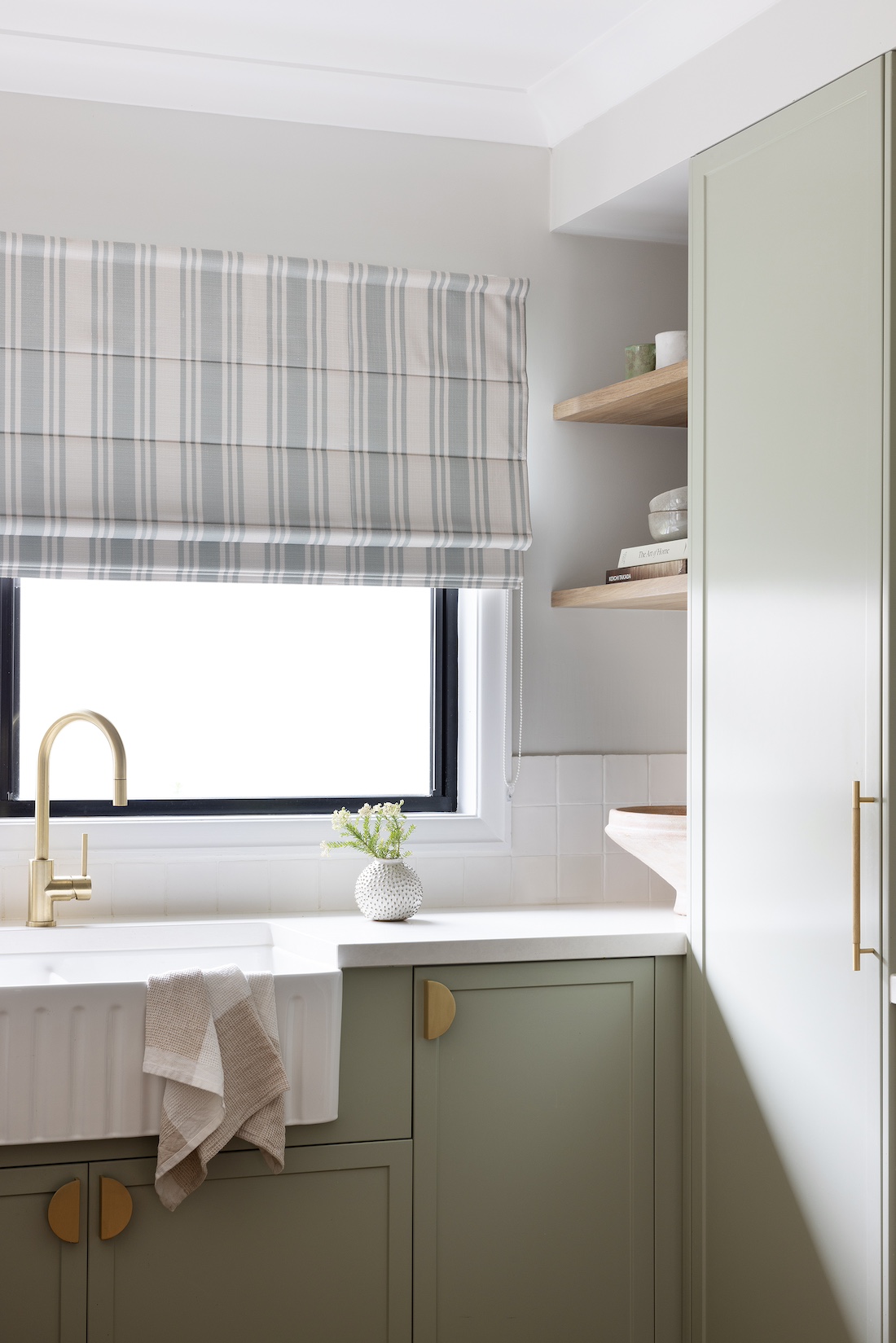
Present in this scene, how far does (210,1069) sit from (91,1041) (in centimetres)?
19

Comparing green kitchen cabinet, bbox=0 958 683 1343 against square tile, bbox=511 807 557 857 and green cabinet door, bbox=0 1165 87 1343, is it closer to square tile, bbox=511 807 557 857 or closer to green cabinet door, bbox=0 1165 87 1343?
green cabinet door, bbox=0 1165 87 1343

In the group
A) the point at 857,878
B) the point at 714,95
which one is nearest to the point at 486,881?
the point at 857,878

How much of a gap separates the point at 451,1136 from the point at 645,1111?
0.36m

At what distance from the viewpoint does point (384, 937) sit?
7.08ft

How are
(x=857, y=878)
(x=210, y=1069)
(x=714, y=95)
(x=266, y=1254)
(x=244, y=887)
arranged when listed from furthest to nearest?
1. (x=244, y=887)
2. (x=714, y=95)
3. (x=266, y=1254)
4. (x=210, y=1069)
5. (x=857, y=878)

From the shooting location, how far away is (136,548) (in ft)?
7.97

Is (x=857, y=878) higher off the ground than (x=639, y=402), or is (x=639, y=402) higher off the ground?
(x=639, y=402)

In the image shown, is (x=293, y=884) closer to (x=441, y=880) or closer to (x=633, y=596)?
(x=441, y=880)

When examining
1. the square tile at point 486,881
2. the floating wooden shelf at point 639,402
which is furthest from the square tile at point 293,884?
the floating wooden shelf at point 639,402

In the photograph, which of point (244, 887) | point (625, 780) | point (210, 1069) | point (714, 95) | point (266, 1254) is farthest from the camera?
point (625, 780)

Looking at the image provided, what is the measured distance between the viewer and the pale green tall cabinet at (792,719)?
1736mm

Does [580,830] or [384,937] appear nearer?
[384,937]

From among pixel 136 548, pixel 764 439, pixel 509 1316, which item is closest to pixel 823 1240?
pixel 509 1316

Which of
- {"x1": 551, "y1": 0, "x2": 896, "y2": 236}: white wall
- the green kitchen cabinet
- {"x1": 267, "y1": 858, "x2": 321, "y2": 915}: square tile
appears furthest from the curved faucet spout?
{"x1": 551, "y1": 0, "x2": 896, "y2": 236}: white wall
